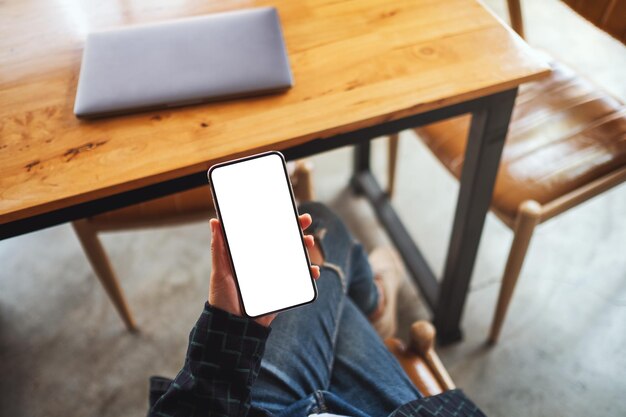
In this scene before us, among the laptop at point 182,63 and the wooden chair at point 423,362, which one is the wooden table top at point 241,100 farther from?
the wooden chair at point 423,362

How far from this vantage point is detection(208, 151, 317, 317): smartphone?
0.65 meters

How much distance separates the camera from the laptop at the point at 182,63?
77 cm

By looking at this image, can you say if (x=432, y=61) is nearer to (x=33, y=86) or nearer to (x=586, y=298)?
(x=33, y=86)

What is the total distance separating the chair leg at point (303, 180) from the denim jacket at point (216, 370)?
52cm

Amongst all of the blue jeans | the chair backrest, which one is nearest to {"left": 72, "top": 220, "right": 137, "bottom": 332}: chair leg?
the blue jeans

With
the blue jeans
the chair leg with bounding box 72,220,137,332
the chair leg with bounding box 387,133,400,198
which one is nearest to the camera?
the blue jeans

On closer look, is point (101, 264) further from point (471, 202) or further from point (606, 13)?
point (606, 13)

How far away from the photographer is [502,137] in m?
0.90

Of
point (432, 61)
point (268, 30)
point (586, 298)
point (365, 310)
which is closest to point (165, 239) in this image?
point (365, 310)

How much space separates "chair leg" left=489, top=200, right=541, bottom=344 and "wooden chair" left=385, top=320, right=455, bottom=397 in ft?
0.89

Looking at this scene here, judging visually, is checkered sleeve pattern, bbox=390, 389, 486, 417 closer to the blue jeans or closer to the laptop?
the blue jeans

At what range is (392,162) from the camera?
4.85 ft

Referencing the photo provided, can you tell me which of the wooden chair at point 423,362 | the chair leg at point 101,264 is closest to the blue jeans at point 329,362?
the wooden chair at point 423,362

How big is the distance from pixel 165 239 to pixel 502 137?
99 centimetres
